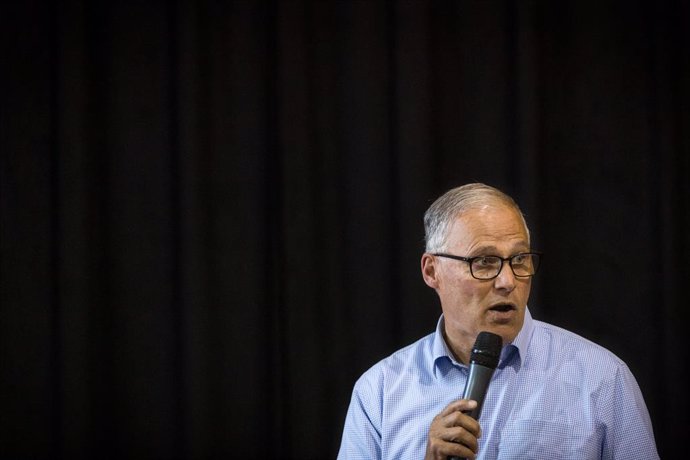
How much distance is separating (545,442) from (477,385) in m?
0.37

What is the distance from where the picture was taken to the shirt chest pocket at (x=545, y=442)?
5.63ft

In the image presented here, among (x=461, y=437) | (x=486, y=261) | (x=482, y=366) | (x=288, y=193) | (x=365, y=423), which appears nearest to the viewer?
(x=461, y=437)

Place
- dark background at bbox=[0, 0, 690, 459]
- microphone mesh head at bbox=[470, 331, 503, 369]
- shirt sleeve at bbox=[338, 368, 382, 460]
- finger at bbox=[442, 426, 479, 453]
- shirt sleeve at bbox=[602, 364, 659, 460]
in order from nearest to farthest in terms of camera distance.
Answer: finger at bbox=[442, 426, 479, 453], microphone mesh head at bbox=[470, 331, 503, 369], shirt sleeve at bbox=[602, 364, 659, 460], shirt sleeve at bbox=[338, 368, 382, 460], dark background at bbox=[0, 0, 690, 459]

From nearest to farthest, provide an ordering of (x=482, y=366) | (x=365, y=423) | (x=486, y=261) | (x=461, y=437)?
(x=461, y=437)
(x=482, y=366)
(x=486, y=261)
(x=365, y=423)

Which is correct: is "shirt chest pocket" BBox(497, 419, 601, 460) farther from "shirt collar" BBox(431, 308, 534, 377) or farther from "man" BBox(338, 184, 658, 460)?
"shirt collar" BBox(431, 308, 534, 377)

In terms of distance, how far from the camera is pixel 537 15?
8.94ft

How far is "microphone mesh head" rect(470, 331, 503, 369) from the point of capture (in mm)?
1547

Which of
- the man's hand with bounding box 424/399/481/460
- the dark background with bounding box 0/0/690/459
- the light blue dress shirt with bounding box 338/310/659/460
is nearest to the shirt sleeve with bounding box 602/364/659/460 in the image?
the light blue dress shirt with bounding box 338/310/659/460

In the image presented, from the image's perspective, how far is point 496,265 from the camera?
1794 mm

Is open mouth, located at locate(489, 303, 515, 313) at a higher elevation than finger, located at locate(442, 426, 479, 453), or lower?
higher

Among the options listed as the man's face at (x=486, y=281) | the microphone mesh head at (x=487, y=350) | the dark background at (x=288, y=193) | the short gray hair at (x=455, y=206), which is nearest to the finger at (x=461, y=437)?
the microphone mesh head at (x=487, y=350)

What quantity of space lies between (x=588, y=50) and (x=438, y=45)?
21.6 inches

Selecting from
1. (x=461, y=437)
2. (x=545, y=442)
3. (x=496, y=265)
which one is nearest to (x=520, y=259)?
(x=496, y=265)

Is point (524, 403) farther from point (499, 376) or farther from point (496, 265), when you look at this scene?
point (496, 265)
